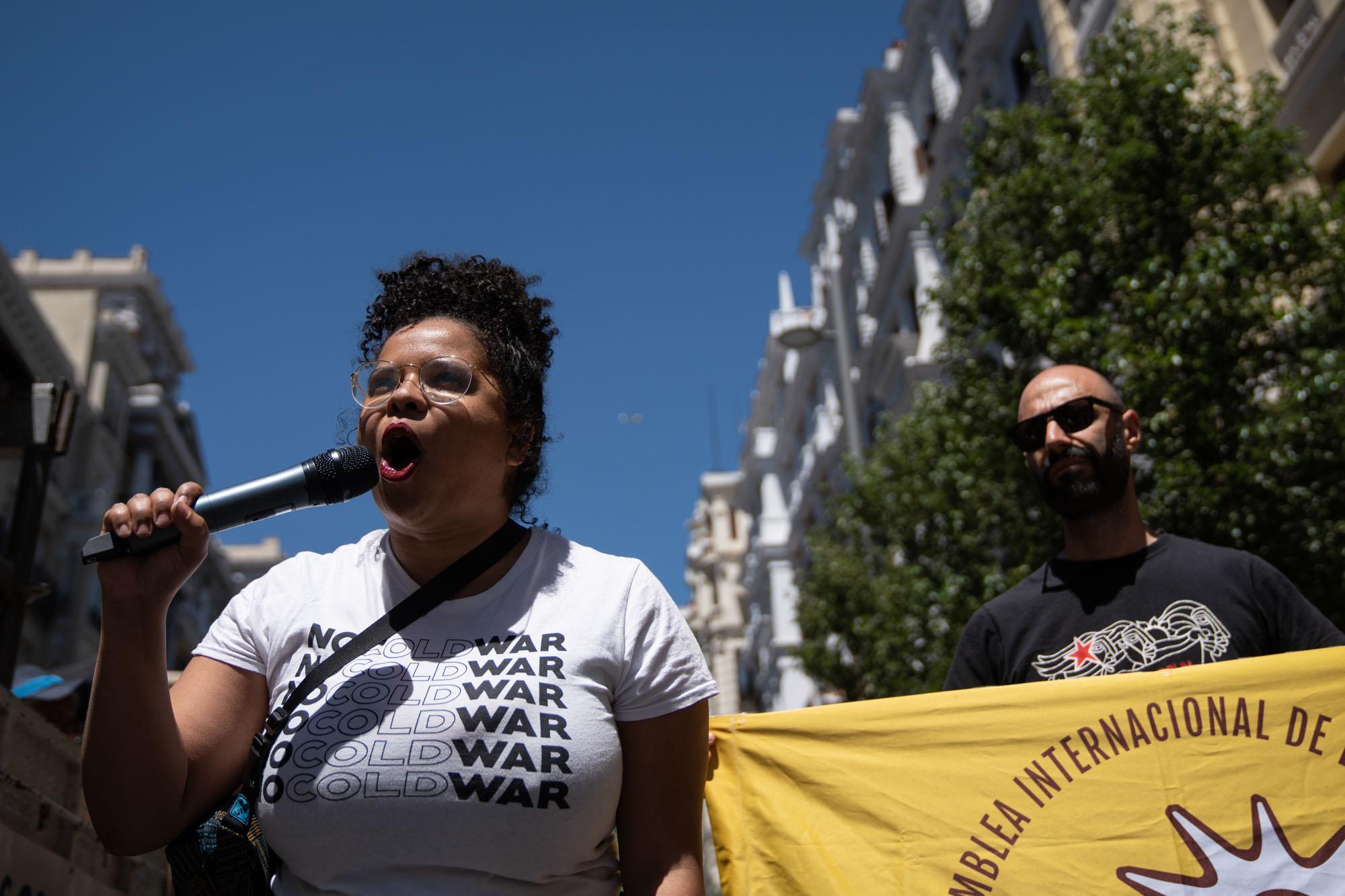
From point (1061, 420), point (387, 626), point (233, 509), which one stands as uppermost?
point (1061, 420)

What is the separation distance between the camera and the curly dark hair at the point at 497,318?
106 inches

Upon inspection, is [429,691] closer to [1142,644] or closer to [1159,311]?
[1142,644]

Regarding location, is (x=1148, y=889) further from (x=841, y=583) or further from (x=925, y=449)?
(x=841, y=583)

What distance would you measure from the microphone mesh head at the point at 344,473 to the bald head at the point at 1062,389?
2.18 m

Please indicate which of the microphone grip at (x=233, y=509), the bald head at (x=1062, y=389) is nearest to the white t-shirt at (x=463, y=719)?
the microphone grip at (x=233, y=509)

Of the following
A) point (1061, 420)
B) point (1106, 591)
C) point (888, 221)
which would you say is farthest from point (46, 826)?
point (888, 221)

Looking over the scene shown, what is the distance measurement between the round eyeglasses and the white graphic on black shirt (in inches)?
70.9

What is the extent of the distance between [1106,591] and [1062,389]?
65 cm

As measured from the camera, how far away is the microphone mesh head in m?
2.27

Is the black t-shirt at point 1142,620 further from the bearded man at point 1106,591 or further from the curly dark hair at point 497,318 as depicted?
the curly dark hair at point 497,318

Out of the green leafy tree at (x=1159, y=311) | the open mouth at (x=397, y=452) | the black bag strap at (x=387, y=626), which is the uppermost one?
the green leafy tree at (x=1159, y=311)

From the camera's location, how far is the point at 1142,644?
338 cm

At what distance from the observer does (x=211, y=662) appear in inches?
95.8

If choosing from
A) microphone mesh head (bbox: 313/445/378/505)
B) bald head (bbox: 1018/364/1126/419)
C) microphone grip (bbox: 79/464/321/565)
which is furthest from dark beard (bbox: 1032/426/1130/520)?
microphone grip (bbox: 79/464/321/565)
